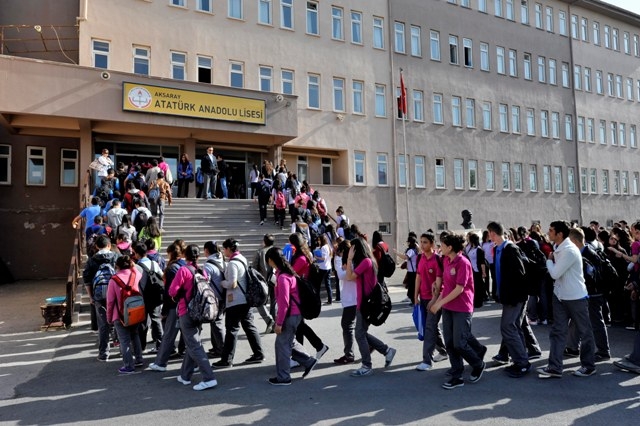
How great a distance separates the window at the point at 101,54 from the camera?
A: 790 inches

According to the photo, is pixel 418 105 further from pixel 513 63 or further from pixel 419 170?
pixel 513 63

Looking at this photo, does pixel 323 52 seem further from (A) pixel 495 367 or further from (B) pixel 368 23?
(A) pixel 495 367

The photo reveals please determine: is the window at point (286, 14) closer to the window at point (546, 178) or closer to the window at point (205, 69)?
the window at point (205, 69)

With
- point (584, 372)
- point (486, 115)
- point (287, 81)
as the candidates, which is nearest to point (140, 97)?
point (287, 81)

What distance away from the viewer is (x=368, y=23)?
26547mm

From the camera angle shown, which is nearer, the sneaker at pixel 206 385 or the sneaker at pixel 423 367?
the sneaker at pixel 206 385

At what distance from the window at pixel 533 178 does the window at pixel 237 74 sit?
19.7 m

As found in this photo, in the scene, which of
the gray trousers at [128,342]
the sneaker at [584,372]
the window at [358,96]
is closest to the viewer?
the sneaker at [584,372]

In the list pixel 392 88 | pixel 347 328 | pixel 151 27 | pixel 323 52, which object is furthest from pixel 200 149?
pixel 347 328

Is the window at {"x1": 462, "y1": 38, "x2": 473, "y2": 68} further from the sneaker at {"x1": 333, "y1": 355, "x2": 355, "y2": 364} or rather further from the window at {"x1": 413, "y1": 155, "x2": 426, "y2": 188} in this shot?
the sneaker at {"x1": 333, "y1": 355, "x2": 355, "y2": 364}

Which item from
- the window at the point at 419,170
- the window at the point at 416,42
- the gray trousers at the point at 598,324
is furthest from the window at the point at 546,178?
the gray trousers at the point at 598,324

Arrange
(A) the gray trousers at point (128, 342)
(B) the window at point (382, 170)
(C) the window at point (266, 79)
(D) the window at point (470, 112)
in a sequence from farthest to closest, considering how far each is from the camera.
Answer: (D) the window at point (470, 112) → (B) the window at point (382, 170) → (C) the window at point (266, 79) → (A) the gray trousers at point (128, 342)

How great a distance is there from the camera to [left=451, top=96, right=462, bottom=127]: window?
29.2m

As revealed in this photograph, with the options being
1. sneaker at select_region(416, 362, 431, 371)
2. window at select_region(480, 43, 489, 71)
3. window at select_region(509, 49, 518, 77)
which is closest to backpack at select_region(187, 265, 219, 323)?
sneaker at select_region(416, 362, 431, 371)
